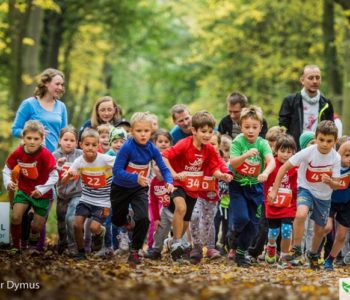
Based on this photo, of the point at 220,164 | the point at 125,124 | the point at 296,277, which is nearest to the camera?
the point at 296,277

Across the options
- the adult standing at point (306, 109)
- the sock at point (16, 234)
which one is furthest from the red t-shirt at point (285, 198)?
the sock at point (16, 234)

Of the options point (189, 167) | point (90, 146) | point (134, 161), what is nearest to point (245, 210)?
point (189, 167)

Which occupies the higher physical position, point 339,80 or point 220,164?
point 339,80

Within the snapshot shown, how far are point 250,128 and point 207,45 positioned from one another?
76.7 feet

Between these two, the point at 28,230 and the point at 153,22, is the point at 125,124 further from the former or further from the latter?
the point at 153,22

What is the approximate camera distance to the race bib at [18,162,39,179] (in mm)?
11539

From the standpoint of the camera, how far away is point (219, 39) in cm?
3328

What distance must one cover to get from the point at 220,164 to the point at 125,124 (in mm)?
2617

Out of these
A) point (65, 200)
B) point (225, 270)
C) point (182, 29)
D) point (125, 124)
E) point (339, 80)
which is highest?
point (182, 29)

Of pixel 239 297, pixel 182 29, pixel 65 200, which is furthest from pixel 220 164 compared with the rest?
pixel 182 29

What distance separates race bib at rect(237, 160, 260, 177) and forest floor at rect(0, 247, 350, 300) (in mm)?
1306

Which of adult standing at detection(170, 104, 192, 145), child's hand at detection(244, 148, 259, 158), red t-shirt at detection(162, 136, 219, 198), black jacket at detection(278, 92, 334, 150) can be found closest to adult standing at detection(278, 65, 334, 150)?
black jacket at detection(278, 92, 334, 150)

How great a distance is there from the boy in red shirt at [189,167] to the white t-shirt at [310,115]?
255 centimetres

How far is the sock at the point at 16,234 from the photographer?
11.8 m
